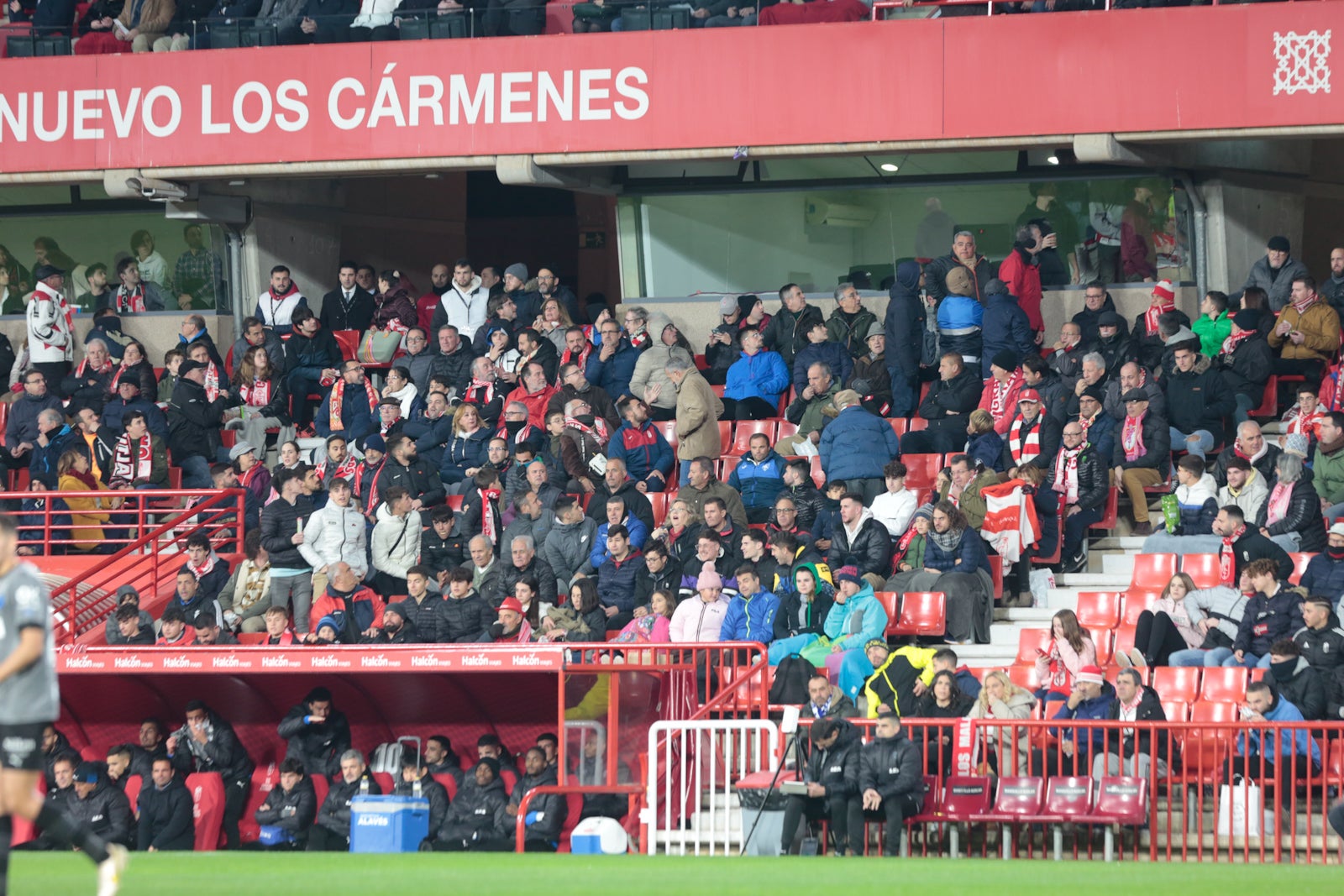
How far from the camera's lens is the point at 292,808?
14062 millimetres

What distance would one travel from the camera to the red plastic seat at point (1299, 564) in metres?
13.5

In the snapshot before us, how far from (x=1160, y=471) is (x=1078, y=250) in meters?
3.77

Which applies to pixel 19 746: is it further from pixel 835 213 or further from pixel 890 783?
pixel 835 213

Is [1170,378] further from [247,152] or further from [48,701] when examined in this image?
[48,701]

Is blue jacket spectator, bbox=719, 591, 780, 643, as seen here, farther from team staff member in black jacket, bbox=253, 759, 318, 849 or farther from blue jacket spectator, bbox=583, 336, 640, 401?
blue jacket spectator, bbox=583, 336, 640, 401

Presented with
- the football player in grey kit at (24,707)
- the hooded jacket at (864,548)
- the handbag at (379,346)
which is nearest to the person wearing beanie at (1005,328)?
the hooded jacket at (864,548)

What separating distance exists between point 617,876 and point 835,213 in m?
11.5

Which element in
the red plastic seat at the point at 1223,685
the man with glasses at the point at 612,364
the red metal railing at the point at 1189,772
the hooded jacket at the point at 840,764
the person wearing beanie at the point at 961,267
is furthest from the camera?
the man with glasses at the point at 612,364

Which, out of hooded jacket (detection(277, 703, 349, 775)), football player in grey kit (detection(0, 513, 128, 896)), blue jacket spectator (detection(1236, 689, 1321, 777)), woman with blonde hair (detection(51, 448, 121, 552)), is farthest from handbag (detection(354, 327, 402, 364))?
football player in grey kit (detection(0, 513, 128, 896))

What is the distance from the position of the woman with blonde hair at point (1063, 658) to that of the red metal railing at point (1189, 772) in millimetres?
612

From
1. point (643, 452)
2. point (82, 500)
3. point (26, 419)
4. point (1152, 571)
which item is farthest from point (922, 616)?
point (26, 419)

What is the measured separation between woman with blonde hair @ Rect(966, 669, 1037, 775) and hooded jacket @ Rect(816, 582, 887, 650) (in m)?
1.12

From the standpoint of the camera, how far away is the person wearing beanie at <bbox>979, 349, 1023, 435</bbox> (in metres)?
16.0

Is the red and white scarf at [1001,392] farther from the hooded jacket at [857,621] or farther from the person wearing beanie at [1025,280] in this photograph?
the hooded jacket at [857,621]
